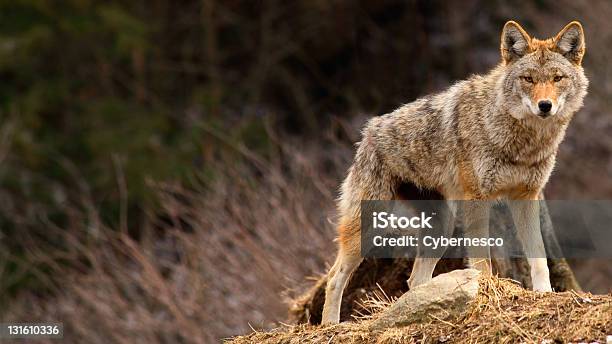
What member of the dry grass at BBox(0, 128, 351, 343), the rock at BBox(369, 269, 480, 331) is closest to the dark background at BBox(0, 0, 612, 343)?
the dry grass at BBox(0, 128, 351, 343)

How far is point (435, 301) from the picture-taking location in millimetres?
7422

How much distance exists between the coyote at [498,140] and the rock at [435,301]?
76 cm

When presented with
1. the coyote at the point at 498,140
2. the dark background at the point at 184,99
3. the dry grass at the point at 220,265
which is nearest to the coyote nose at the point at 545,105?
the coyote at the point at 498,140

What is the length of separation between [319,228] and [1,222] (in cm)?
944

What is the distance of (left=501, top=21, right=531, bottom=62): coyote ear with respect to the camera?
831 centimetres

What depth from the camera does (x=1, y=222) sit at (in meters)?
22.9

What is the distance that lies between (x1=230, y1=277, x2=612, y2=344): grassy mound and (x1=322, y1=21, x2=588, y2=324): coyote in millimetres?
746

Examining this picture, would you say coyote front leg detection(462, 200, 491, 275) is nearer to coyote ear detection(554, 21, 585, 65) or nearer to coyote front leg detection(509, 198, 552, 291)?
coyote front leg detection(509, 198, 552, 291)

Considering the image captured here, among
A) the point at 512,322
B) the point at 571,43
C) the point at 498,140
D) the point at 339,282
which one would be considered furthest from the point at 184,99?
the point at 512,322

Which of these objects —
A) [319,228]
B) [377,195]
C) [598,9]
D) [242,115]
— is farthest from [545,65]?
[242,115]

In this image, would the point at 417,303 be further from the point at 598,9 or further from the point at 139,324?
the point at 598,9

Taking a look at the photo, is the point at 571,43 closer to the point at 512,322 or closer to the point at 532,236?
the point at 532,236

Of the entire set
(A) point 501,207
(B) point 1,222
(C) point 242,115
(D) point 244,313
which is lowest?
(A) point 501,207

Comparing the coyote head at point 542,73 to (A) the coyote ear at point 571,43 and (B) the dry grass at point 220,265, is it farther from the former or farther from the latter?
(B) the dry grass at point 220,265
